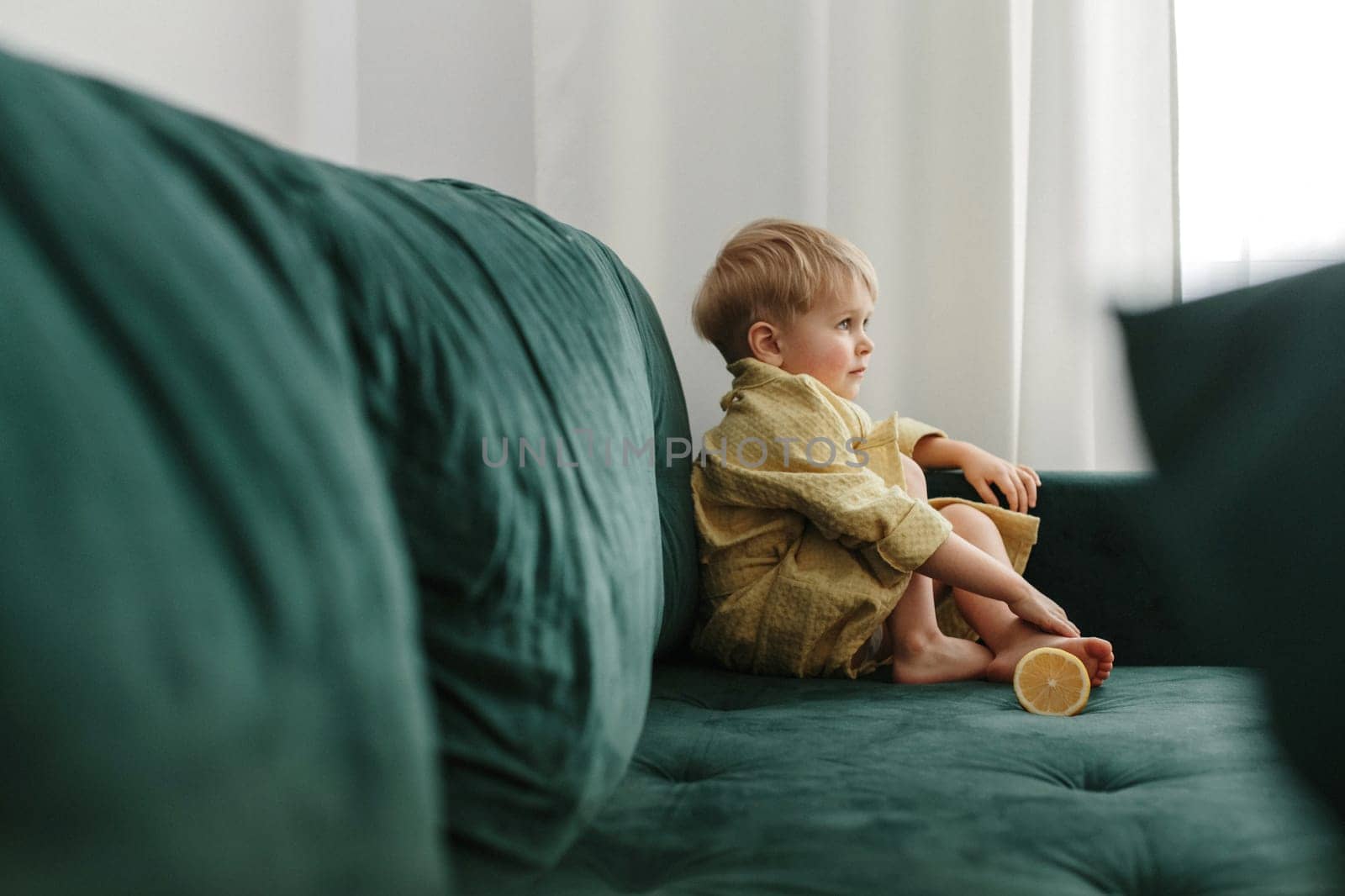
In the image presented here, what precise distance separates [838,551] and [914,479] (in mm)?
239

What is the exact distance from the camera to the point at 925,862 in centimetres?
54

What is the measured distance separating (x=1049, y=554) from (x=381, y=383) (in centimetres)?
105

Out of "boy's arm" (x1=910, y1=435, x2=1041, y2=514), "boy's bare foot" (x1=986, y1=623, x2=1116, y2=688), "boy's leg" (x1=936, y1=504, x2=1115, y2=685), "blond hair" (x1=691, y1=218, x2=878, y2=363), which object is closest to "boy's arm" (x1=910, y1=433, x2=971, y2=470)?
"boy's arm" (x1=910, y1=435, x2=1041, y2=514)

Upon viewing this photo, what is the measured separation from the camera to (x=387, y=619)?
348 millimetres

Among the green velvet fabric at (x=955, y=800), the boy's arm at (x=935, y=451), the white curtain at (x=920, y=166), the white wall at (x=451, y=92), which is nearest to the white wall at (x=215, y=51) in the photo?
the white wall at (x=451, y=92)

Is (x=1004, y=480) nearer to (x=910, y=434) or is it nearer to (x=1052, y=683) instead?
(x=910, y=434)

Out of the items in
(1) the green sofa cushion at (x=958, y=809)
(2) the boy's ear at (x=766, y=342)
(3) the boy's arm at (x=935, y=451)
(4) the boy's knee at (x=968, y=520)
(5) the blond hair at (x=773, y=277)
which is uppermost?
(5) the blond hair at (x=773, y=277)

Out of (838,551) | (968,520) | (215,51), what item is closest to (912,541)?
(838,551)

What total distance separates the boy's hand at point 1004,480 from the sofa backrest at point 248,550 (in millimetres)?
927

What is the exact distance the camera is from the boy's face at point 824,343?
4.40 feet

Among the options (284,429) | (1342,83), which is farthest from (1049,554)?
(284,429)

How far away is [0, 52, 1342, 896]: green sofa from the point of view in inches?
11.0

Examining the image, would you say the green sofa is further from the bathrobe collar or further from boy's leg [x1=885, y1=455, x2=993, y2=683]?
the bathrobe collar

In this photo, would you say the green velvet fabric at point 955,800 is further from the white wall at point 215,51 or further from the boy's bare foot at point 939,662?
the white wall at point 215,51
